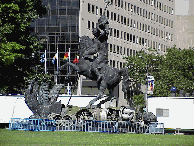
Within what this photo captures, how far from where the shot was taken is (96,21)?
106 metres

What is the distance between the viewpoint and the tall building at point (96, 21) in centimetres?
10538

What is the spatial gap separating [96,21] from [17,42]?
59.2 m

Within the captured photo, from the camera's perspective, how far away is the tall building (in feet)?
346

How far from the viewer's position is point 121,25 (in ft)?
377

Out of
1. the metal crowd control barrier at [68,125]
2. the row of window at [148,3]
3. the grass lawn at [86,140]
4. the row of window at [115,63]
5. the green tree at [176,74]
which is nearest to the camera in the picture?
the grass lawn at [86,140]

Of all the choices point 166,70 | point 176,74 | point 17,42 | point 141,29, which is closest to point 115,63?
point 141,29

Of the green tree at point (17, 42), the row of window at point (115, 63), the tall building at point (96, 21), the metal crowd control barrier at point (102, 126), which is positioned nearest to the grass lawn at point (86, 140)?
the metal crowd control barrier at point (102, 126)

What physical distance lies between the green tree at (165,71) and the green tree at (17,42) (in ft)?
121

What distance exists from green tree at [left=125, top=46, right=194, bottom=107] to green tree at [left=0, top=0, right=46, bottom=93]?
36.8 metres

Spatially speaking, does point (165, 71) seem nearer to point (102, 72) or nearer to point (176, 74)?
point (176, 74)

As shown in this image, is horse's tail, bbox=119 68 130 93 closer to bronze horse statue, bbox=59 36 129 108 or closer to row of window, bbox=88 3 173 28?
bronze horse statue, bbox=59 36 129 108

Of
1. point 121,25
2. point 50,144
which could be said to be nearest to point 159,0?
point 121,25

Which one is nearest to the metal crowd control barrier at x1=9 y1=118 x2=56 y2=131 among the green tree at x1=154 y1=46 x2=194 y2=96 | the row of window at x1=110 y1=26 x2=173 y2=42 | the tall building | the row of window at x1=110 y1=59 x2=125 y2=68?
the green tree at x1=154 y1=46 x2=194 y2=96

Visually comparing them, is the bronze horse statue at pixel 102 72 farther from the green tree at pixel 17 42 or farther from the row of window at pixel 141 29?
the row of window at pixel 141 29
